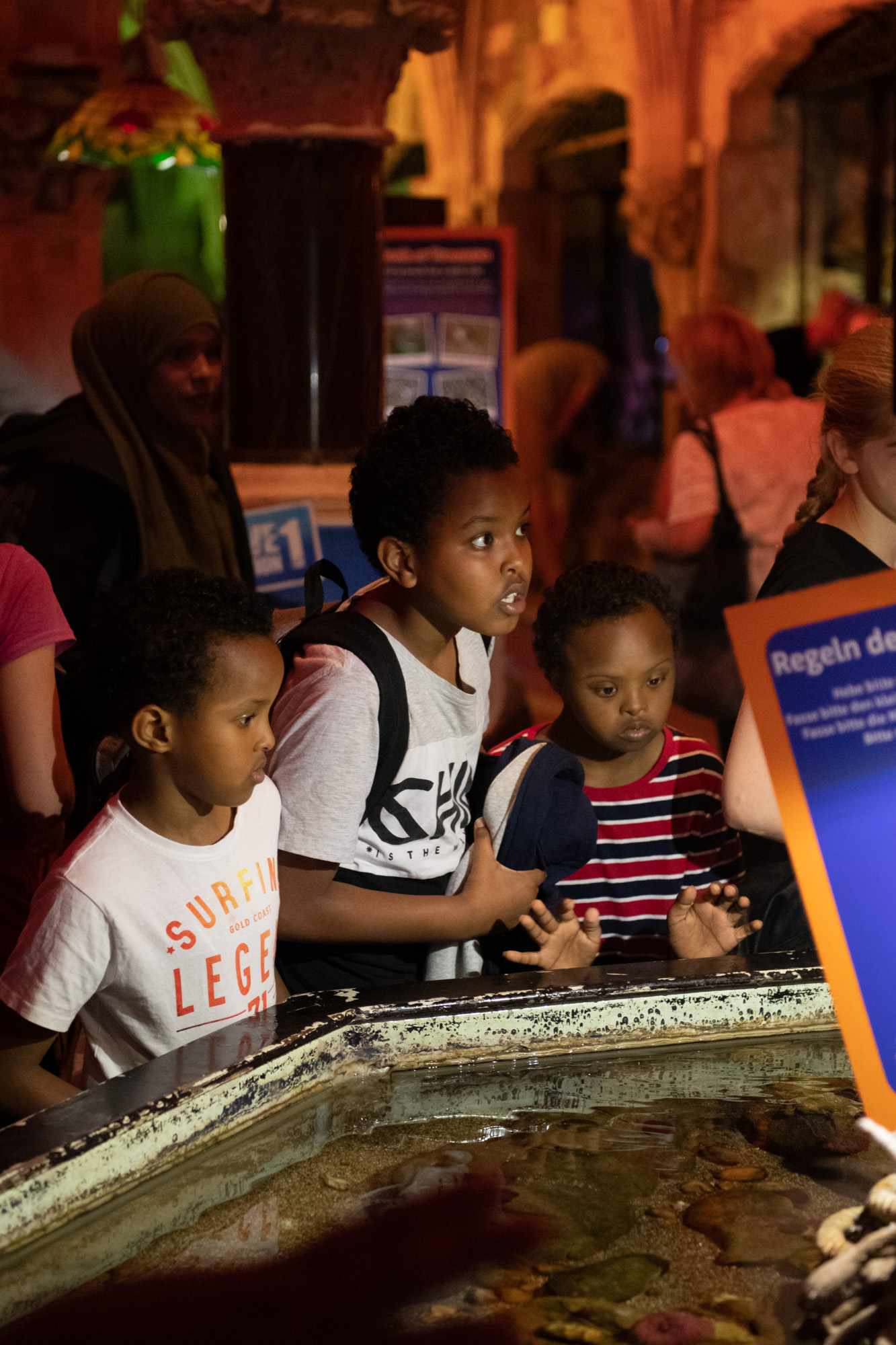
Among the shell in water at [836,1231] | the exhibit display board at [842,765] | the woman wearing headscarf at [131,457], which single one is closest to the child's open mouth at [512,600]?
the exhibit display board at [842,765]

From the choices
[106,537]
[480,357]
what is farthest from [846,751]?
[480,357]

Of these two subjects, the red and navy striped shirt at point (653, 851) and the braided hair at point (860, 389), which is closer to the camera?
the braided hair at point (860, 389)

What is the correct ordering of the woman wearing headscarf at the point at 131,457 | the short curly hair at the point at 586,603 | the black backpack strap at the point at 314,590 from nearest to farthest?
the black backpack strap at the point at 314,590
the short curly hair at the point at 586,603
the woman wearing headscarf at the point at 131,457

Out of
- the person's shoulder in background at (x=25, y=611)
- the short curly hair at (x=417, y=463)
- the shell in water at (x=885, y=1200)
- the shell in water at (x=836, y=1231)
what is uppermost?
the short curly hair at (x=417, y=463)

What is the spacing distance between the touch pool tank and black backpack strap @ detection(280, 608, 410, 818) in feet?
1.48

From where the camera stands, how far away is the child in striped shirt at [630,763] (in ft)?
8.46

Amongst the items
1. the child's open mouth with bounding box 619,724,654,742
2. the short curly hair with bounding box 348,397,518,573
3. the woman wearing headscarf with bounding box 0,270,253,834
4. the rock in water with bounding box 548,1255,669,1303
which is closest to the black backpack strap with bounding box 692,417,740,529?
the woman wearing headscarf with bounding box 0,270,253,834

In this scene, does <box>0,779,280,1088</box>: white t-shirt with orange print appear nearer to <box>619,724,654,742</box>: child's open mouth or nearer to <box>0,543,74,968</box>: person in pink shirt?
<box>0,543,74,968</box>: person in pink shirt

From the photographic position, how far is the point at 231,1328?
1254 mm

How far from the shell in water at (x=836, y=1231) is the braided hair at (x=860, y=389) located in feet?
3.88

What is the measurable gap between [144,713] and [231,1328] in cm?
95

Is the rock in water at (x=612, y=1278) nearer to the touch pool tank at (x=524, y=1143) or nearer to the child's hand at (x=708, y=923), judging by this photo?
the touch pool tank at (x=524, y=1143)

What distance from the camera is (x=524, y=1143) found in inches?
62.7

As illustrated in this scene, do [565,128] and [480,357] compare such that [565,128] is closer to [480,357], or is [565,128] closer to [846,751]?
[480,357]
